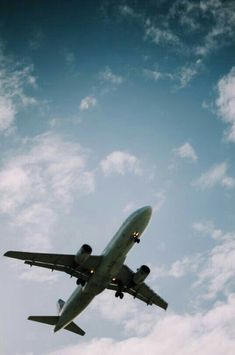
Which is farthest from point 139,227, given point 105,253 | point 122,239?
point 105,253

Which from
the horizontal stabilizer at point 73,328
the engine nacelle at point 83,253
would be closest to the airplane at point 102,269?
the engine nacelle at point 83,253

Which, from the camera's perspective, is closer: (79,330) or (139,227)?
(139,227)

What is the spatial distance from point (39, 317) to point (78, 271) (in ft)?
25.7

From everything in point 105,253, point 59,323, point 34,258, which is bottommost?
point 59,323

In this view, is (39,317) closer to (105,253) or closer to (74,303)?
(74,303)

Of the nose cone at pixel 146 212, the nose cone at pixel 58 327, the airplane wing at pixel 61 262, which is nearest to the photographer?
the nose cone at pixel 146 212

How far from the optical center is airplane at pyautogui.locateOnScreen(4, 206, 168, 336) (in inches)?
1192

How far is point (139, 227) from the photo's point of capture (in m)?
29.9

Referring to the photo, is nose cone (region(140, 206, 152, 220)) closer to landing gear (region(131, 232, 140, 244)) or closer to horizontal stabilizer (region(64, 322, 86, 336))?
landing gear (region(131, 232, 140, 244))

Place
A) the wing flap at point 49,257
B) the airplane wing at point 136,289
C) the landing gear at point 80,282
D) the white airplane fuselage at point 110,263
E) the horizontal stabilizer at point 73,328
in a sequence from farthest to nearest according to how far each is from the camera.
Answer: the horizontal stabilizer at point 73,328 → the airplane wing at point 136,289 → the landing gear at point 80,282 → the wing flap at point 49,257 → the white airplane fuselage at point 110,263

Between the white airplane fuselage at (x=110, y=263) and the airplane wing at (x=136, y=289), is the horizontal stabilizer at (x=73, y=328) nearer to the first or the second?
the white airplane fuselage at (x=110, y=263)

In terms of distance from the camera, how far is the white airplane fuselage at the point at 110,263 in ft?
98.1

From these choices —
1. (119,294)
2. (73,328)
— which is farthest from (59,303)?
(119,294)

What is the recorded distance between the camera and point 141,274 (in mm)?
35562
